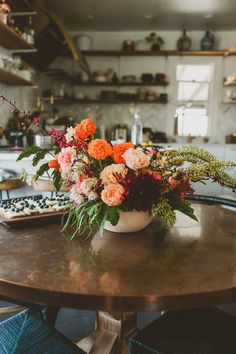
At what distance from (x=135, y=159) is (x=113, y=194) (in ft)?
0.47

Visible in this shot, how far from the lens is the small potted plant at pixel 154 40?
6.41 m

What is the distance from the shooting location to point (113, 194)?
126 cm

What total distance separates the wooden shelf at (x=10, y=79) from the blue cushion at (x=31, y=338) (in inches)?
127

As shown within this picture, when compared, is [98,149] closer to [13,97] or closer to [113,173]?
[113,173]

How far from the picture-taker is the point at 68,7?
5.30 metres

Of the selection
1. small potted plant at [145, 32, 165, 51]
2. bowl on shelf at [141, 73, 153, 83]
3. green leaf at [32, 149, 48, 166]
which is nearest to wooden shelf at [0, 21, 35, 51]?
bowl on shelf at [141, 73, 153, 83]

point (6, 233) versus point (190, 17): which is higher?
point (190, 17)

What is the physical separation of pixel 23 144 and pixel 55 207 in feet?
9.25


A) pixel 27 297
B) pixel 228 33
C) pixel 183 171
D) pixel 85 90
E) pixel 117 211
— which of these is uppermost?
pixel 228 33

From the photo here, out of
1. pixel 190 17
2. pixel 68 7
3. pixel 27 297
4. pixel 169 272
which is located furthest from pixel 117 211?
pixel 190 17

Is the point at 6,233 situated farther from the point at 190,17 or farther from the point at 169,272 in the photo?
the point at 190,17

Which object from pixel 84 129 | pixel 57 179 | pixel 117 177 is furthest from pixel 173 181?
pixel 57 179

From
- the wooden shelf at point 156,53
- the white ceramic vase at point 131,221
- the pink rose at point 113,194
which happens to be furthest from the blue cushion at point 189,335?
the wooden shelf at point 156,53

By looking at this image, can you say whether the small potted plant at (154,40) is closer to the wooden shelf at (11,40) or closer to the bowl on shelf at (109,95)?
the bowl on shelf at (109,95)
